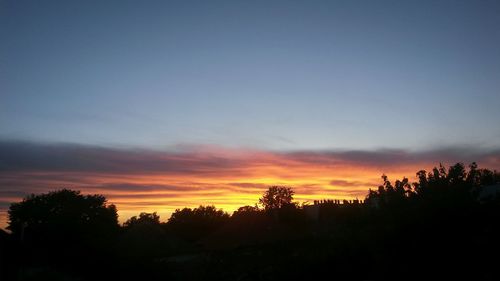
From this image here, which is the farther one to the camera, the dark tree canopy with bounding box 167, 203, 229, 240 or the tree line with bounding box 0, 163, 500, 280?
the dark tree canopy with bounding box 167, 203, 229, 240

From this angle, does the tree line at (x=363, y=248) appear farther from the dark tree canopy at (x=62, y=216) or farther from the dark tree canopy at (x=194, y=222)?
the dark tree canopy at (x=194, y=222)

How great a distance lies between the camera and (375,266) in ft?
43.3

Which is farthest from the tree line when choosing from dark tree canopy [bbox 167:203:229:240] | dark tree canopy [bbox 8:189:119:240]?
dark tree canopy [bbox 167:203:229:240]

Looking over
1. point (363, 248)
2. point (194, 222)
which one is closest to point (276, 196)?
point (194, 222)

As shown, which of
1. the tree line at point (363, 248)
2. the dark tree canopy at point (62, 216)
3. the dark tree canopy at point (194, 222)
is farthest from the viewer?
the dark tree canopy at point (194, 222)

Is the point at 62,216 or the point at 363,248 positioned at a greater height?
the point at 363,248

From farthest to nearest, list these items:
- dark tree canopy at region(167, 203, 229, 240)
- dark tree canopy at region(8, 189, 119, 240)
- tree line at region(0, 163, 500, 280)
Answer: dark tree canopy at region(167, 203, 229, 240), dark tree canopy at region(8, 189, 119, 240), tree line at region(0, 163, 500, 280)

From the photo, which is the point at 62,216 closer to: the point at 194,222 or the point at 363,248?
the point at 194,222

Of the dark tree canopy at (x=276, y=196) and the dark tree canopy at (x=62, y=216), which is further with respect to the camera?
the dark tree canopy at (x=276, y=196)

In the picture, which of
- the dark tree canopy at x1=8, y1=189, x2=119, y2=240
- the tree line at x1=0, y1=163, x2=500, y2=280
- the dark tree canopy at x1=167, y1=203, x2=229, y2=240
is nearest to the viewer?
the tree line at x1=0, y1=163, x2=500, y2=280

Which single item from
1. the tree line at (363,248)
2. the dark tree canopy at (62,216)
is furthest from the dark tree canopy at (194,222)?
the tree line at (363,248)

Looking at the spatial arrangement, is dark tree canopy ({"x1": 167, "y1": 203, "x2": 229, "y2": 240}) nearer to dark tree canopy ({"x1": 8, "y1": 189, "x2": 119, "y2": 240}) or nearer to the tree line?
dark tree canopy ({"x1": 8, "y1": 189, "x2": 119, "y2": 240})

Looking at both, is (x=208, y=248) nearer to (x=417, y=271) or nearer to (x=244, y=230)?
(x=244, y=230)

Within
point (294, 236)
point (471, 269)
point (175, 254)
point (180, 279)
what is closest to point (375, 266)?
point (471, 269)
